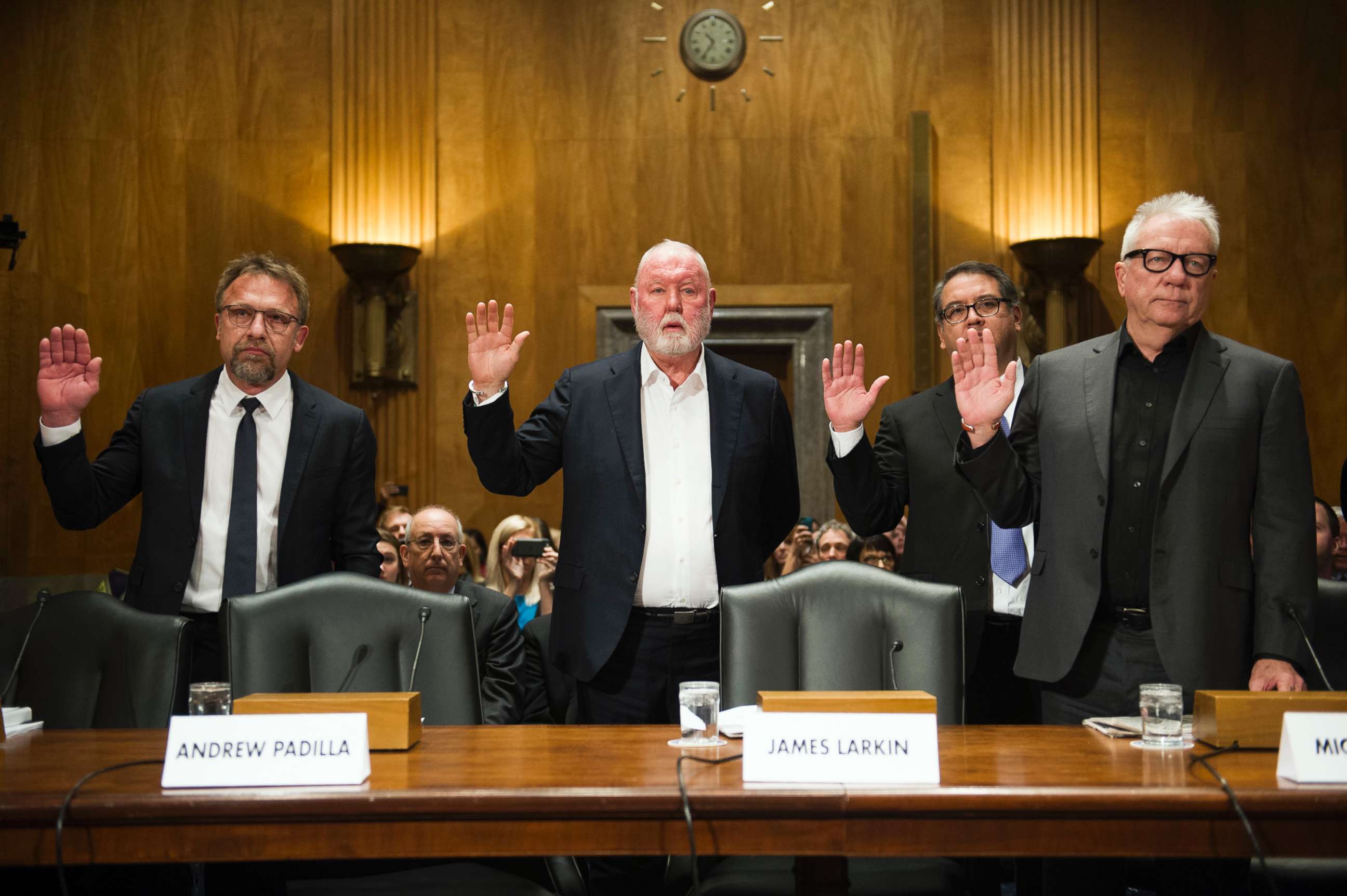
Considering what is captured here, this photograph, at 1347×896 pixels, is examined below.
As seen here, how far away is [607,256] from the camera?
21.1 feet

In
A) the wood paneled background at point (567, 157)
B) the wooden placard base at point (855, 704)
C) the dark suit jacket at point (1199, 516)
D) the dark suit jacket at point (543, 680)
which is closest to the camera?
the wooden placard base at point (855, 704)

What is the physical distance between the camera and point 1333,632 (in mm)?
2744

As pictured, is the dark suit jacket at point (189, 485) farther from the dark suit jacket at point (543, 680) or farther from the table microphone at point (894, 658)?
the table microphone at point (894, 658)

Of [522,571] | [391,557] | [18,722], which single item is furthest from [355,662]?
[522,571]

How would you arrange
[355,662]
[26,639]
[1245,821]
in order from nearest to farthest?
[1245,821]
[26,639]
[355,662]

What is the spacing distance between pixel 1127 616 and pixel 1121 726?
386mm

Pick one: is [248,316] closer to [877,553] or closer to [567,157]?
[877,553]

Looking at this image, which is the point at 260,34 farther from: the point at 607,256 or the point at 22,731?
the point at 22,731

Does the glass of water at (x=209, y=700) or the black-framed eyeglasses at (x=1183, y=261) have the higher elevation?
the black-framed eyeglasses at (x=1183, y=261)

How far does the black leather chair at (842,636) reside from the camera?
235 centimetres

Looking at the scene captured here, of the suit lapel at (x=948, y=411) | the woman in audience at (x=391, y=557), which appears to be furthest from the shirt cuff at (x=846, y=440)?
the woman in audience at (x=391, y=557)

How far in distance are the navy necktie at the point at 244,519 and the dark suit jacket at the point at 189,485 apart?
6cm

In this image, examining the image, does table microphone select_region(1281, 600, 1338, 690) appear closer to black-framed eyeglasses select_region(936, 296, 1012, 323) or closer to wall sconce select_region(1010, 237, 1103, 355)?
black-framed eyeglasses select_region(936, 296, 1012, 323)

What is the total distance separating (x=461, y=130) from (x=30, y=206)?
7.49 ft
